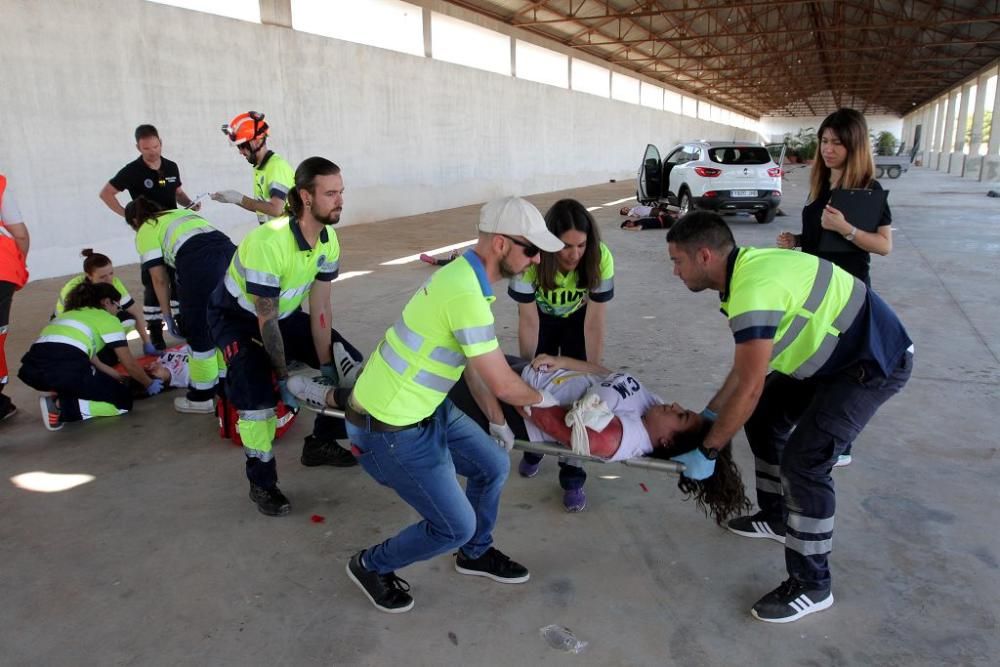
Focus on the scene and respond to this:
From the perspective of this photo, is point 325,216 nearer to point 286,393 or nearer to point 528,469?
point 286,393

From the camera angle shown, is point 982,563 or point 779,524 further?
point 779,524

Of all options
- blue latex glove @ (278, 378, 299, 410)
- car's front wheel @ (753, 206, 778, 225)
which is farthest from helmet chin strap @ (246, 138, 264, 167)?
car's front wheel @ (753, 206, 778, 225)

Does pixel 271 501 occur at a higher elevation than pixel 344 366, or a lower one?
lower

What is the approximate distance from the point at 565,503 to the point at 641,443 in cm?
67

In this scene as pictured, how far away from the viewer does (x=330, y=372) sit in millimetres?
3326

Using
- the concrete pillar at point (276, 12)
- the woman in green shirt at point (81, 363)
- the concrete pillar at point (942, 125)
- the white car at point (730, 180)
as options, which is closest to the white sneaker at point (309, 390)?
the woman in green shirt at point (81, 363)

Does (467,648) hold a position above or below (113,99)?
below

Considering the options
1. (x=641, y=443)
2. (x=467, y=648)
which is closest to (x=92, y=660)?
(x=467, y=648)

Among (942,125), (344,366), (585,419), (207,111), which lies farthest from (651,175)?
(942,125)

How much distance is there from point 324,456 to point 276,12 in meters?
10.3

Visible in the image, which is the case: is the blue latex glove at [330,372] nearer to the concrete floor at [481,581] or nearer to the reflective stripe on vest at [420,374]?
the concrete floor at [481,581]

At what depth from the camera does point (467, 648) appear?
213 cm

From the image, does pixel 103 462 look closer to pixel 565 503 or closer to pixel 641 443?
pixel 565 503

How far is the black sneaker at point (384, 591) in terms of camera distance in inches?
90.3
